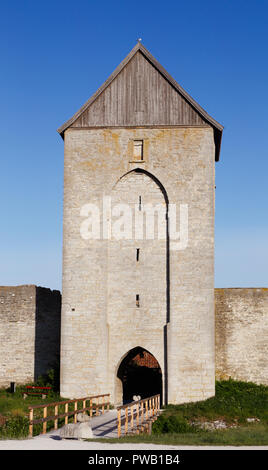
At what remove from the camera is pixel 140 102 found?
928 inches

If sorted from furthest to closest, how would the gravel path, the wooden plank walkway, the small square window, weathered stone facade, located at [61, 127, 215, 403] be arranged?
the small square window
weathered stone facade, located at [61, 127, 215, 403]
the wooden plank walkway
the gravel path

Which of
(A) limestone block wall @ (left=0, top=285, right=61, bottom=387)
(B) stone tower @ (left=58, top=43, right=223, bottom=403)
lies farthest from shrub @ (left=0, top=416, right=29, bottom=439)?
(A) limestone block wall @ (left=0, top=285, right=61, bottom=387)

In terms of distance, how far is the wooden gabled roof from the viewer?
2338cm

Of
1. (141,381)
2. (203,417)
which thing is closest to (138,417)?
(203,417)

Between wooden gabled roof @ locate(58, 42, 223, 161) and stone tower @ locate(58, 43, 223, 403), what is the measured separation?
0.12 feet

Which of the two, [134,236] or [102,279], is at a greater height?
[134,236]

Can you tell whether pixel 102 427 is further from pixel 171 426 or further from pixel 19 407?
pixel 19 407

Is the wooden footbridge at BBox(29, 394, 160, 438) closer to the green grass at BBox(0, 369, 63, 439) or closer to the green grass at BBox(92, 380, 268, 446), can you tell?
the green grass at BBox(0, 369, 63, 439)

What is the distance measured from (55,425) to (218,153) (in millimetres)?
13963

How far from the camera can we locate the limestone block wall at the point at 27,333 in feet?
84.4

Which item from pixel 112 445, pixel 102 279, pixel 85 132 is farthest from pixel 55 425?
pixel 85 132

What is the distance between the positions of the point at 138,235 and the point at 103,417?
6.81 metres

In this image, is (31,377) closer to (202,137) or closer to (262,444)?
(202,137)

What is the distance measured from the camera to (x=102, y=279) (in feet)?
75.3
